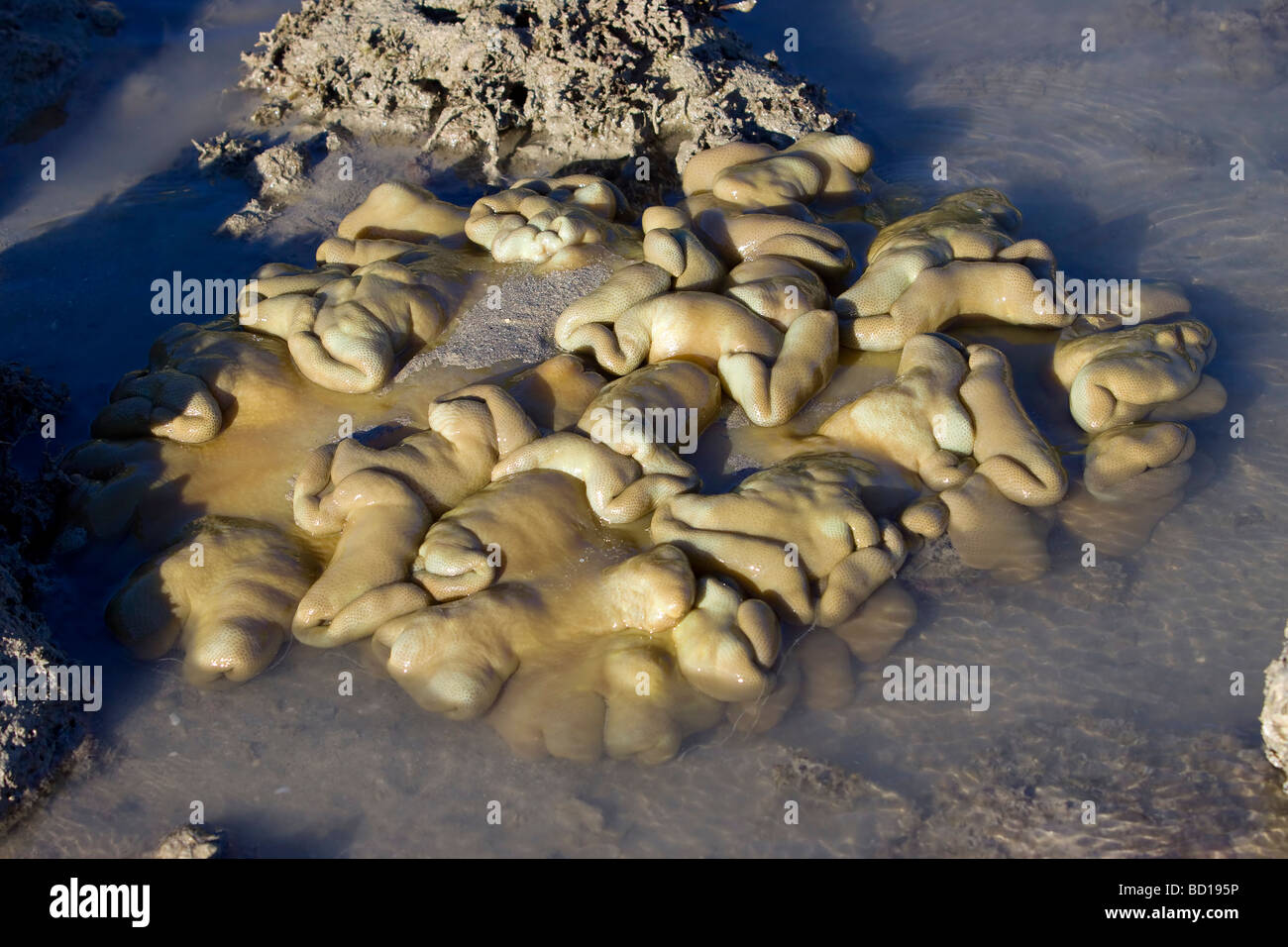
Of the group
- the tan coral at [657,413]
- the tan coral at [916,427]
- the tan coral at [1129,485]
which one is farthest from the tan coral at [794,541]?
the tan coral at [1129,485]

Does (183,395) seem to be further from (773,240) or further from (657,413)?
(773,240)

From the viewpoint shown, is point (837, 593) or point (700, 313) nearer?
point (837, 593)

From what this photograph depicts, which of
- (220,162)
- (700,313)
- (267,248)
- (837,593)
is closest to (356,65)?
(220,162)

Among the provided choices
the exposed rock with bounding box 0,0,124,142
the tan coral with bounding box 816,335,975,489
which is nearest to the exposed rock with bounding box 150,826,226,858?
the tan coral with bounding box 816,335,975,489

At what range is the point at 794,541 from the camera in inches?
199

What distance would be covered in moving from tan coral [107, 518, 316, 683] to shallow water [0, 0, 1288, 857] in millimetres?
123

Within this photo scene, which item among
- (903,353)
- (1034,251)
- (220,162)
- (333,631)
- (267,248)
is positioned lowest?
(333,631)

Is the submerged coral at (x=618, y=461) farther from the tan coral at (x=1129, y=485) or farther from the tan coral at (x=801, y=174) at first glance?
the tan coral at (x=801, y=174)

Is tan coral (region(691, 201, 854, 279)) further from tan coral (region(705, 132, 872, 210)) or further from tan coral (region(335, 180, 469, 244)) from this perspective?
tan coral (region(335, 180, 469, 244))

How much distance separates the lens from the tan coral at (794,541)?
4.98 meters

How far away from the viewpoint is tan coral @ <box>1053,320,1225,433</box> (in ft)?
19.2

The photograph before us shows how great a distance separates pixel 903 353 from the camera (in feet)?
19.4
